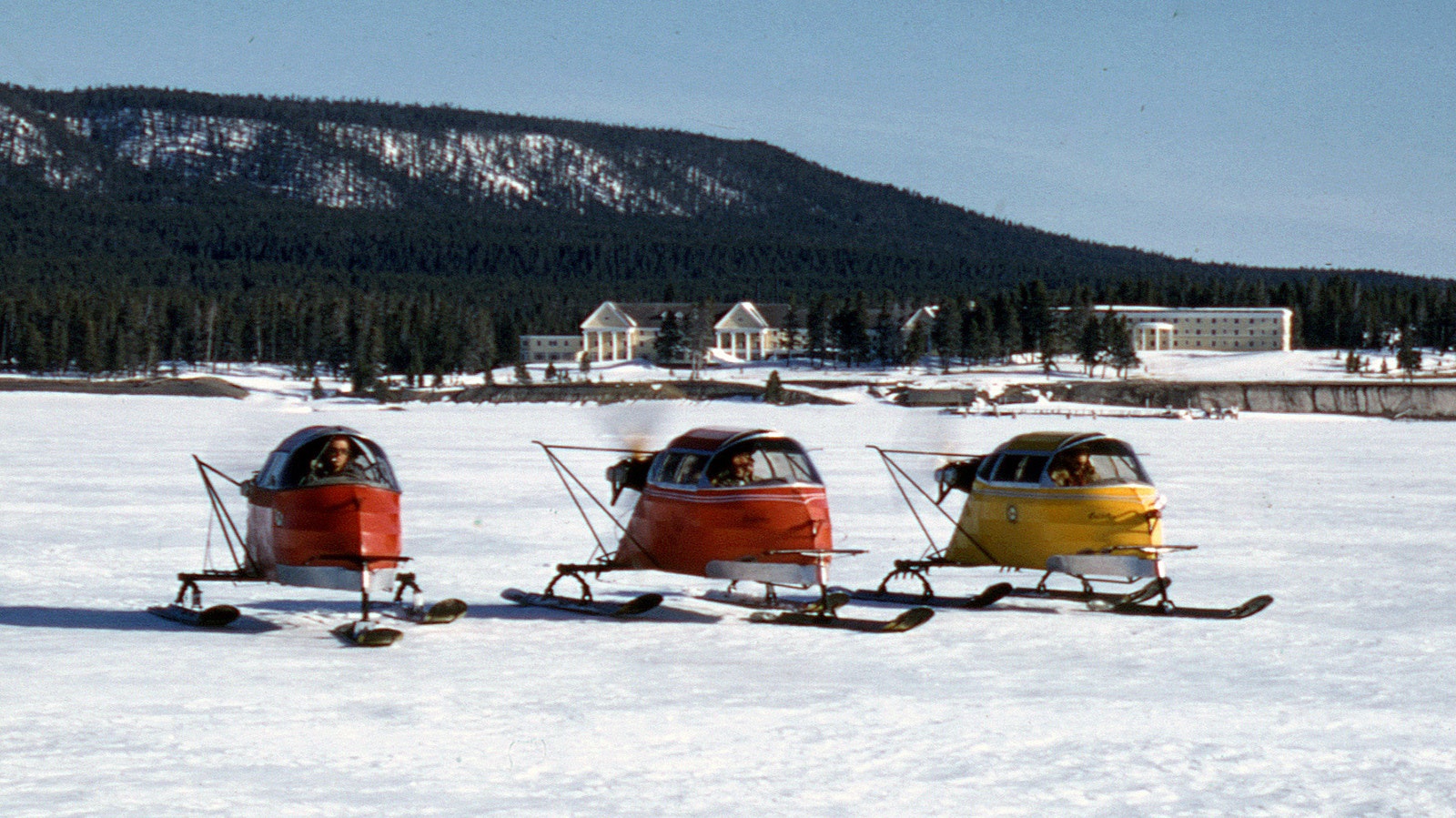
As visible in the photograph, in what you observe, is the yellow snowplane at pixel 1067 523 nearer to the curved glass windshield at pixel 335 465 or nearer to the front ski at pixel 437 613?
the front ski at pixel 437 613

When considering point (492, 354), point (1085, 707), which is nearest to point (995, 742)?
point (1085, 707)

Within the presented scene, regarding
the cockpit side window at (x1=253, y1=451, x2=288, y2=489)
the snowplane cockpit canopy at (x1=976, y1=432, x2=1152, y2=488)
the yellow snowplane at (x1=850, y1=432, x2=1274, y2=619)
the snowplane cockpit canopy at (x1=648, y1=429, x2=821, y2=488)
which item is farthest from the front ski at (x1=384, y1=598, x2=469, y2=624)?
the snowplane cockpit canopy at (x1=976, y1=432, x2=1152, y2=488)

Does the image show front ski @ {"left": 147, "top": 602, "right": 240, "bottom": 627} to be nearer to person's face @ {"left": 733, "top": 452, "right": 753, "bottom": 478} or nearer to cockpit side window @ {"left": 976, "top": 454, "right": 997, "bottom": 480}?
person's face @ {"left": 733, "top": 452, "right": 753, "bottom": 478}

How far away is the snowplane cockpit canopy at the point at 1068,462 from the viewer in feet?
60.9

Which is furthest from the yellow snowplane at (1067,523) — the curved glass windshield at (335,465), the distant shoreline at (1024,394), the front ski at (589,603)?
the distant shoreline at (1024,394)

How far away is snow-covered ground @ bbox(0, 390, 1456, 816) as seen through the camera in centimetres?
1041

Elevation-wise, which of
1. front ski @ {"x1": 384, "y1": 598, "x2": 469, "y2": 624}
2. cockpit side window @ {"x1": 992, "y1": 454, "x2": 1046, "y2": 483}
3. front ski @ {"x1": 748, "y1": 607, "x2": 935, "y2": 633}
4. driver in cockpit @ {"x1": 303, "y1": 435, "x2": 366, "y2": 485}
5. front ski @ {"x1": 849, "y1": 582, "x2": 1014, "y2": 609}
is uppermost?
driver in cockpit @ {"x1": 303, "y1": 435, "x2": 366, "y2": 485}

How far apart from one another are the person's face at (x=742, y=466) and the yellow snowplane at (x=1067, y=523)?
58.5 inches

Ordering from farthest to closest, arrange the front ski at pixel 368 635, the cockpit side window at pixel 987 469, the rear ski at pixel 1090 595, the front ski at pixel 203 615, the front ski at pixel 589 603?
1. the rear ski at pixel 1090 595
2. the cockpit side window at pixel 987 469
3. the front ski at pixel 589 603
4. the front ski at pixel 203 615
5. the front ski at pixel 368 635

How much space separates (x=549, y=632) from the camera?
682 inches

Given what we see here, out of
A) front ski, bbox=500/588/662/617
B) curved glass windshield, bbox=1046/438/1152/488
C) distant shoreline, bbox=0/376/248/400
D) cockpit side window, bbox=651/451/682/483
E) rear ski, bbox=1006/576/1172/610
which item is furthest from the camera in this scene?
distant shoreline, bbox=0/376/248/400

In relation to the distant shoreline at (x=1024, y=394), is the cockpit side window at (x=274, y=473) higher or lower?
higher

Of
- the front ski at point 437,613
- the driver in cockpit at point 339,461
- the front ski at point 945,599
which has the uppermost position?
the driver in cockpit at point 339,461

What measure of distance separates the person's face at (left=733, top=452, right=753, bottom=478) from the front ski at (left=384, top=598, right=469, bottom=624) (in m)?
3.36
